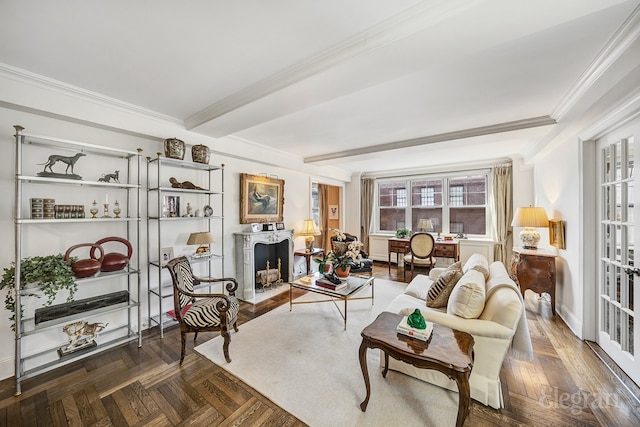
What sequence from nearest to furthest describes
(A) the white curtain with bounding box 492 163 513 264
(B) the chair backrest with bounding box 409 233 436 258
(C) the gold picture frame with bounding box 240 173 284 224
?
(C) the gold picture frame with bounding box 240 173 284 224 < (B) the chair backrest with bounding box 409 233 436 258 < (A) the white curtain with bounding box 492 163 513 264

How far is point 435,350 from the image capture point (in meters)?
1.53

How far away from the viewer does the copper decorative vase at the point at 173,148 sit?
2854mm

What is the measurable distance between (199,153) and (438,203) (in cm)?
542

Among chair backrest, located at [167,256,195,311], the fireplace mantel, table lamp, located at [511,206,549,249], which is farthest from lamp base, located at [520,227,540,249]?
chair backrest, located at [167,256,195,311]

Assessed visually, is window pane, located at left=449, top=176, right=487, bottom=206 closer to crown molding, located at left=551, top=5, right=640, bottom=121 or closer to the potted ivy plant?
crown molding, located at left=551, top=5, right=640, bottom=121

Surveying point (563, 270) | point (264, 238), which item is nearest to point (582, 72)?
point (563, 270)

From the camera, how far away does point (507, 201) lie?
5070 millimetres

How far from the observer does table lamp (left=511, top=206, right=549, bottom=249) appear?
3.56 metres

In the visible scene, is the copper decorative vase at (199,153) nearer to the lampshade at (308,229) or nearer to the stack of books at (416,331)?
the lampshade at (308,229)

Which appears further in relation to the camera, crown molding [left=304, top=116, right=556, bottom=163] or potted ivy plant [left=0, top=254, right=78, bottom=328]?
crown molding [left=304, top=116, right=556, bottom=163]

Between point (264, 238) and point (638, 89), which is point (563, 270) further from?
point (264, 238)

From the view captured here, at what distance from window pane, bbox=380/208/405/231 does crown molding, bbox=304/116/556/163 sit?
110 inches

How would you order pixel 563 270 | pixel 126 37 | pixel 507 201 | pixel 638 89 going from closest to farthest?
1. pixel 126 37
2. pixel 638 89
3. pixel 563 270
4. pixel 507 201

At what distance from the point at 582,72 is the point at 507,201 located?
3.67 metres
